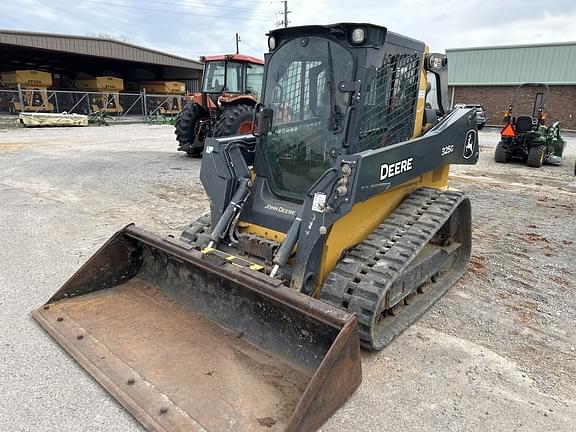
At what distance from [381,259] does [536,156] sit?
35.6 ft

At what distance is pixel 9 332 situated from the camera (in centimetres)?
333

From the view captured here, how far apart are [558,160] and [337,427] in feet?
45.9

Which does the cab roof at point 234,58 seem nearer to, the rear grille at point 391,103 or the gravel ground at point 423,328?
the gravel ground at point 423,328

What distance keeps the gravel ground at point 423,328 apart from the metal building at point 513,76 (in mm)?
20703

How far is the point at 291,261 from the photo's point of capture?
3463mm

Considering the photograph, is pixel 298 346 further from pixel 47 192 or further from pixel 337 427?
pixel 47 192

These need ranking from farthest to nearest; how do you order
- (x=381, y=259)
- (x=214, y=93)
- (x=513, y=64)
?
(x=513, y=64), (x=214, y=93), (x=381, y=259)

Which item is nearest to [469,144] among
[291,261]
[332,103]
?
[332,103]

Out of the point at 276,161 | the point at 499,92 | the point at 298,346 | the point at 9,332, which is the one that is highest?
the point at 499,92

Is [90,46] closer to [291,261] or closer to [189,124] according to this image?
[189,124]

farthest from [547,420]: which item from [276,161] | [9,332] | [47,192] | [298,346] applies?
[47,192]

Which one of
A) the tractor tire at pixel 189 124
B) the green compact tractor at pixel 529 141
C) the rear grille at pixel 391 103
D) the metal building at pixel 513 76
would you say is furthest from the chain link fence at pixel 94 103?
Answer: the rear grille at pixel 391 103

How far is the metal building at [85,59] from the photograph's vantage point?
1003 inches

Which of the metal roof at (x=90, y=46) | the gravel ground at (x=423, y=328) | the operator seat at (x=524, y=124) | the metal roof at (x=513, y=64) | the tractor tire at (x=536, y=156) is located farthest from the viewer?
the metal roof at (x=513, y=64)
